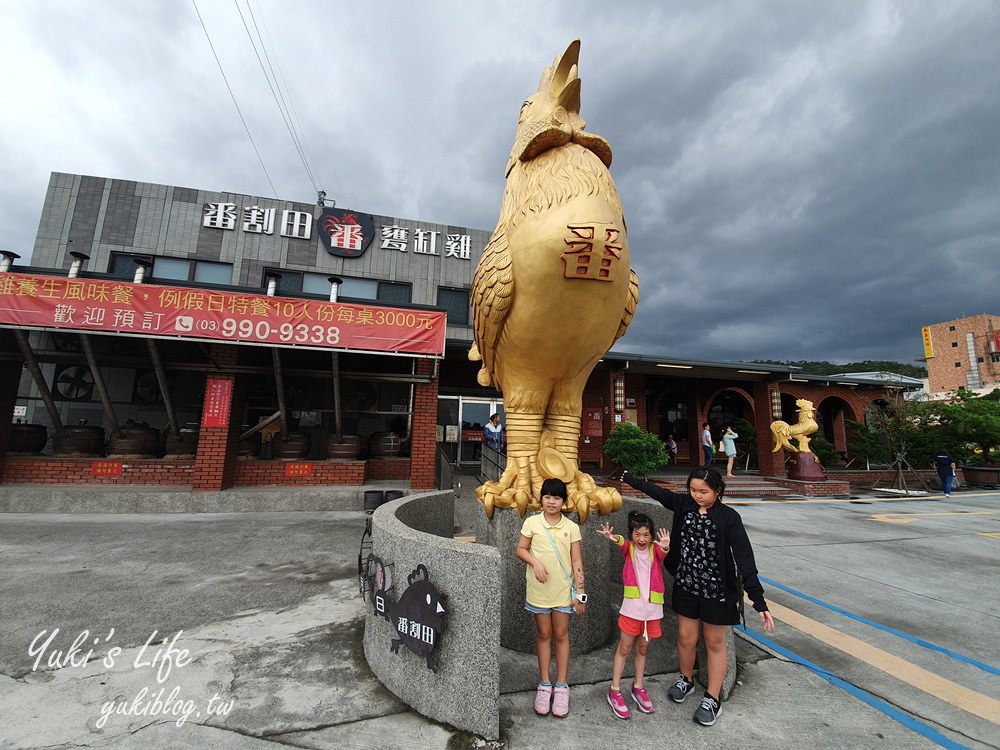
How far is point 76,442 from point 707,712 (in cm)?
983

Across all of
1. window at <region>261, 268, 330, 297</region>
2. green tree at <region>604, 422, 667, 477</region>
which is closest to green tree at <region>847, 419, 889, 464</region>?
green tree at <region>604, 422, 667, 477</region>

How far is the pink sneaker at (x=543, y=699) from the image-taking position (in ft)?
6.18

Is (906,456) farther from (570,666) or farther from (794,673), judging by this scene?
(570,666)

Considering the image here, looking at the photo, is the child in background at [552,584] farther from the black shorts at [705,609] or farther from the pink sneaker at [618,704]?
the black shorts at [705,609]

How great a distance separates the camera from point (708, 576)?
1939 millimetres

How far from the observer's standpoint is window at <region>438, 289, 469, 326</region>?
38.7 feet

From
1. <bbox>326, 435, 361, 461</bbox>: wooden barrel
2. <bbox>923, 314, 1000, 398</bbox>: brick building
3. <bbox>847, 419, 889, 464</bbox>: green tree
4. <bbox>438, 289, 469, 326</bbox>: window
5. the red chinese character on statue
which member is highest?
<bbox>923, 314, 1000, 398</bbox>: brick building

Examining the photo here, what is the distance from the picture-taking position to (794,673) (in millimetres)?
2340

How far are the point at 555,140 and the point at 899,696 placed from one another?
11.8 ft

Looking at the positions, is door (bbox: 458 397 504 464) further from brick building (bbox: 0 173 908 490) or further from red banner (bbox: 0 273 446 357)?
red banner (bbox: 0 273 446 357)

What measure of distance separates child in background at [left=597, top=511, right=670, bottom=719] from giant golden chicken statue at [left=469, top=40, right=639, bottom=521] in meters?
0.40

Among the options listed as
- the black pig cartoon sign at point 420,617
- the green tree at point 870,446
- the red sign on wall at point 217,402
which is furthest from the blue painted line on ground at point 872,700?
the green tree at point 870,446

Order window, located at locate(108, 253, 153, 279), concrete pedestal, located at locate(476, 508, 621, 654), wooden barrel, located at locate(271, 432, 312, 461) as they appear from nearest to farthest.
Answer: concrete pedestal, located at locate(476, 508, 621, 654)
wooden barrel, located at locate(271, 432, 312, 461)
window, located at locate(108, 253, 153, 279)

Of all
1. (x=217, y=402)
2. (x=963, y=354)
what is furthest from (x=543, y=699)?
(x=963, y=354)
